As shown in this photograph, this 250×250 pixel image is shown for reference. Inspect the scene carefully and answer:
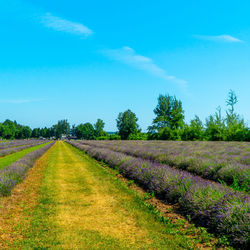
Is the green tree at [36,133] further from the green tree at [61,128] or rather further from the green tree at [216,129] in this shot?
the green tree at [216,129]

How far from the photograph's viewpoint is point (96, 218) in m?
5.23

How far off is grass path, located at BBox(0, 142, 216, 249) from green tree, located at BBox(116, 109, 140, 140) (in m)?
73.6

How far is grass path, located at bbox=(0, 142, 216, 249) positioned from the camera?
4.00 m

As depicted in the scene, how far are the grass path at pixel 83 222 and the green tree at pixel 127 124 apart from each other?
241 feet

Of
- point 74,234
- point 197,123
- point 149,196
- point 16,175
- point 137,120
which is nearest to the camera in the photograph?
point 74,234

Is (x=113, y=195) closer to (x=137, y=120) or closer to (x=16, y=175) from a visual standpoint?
(x=16, y=175)

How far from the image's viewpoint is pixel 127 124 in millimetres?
82625

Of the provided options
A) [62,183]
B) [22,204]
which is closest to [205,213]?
[22,204]

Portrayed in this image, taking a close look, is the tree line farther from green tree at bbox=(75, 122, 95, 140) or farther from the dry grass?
the dry grass

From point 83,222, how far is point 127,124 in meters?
77.7

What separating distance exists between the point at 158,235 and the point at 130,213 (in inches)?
54.2

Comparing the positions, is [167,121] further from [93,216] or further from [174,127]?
[93,216]

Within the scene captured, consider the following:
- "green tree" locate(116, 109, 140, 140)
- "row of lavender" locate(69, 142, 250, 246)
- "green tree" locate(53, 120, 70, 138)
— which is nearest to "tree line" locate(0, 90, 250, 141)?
"green tree" locate(116, 109, 140, 140)

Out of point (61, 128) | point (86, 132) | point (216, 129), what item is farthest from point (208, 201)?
point (61, 128)
